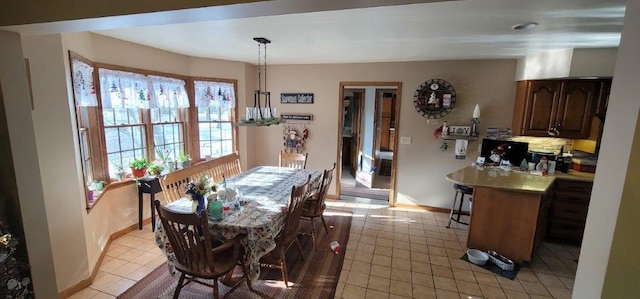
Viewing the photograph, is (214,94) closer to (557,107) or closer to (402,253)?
(402,253)

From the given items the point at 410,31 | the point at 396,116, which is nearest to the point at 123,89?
the point at 410,31

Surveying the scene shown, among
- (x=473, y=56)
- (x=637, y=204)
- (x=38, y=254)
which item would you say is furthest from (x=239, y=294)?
(x=473, y=56)

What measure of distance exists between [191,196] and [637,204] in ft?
7.98

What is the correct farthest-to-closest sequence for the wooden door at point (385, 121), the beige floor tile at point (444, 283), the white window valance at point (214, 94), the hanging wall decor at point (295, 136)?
the wooden door at point (385, 121) < the hanging wall decor at point (295, 136) < the white window valance at point (214, 94) < the beige floor tile at point (444, 283)

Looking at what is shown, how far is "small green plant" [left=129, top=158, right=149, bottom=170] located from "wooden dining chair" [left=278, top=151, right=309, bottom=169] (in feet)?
5.71

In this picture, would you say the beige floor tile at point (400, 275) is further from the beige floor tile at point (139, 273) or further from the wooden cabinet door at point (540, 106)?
the wooden cabinet door at point (540, 106)

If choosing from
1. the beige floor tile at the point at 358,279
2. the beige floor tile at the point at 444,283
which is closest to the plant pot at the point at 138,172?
the beige floor tile at the point at 358,279

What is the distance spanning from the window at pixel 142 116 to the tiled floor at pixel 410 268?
0.72 metres

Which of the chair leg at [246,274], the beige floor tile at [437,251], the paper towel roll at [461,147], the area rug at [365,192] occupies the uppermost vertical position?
the paper towel roll at [461,147]

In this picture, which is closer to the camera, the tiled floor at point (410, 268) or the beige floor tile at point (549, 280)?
the tiled floor at point (410, 268)

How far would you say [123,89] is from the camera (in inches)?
127

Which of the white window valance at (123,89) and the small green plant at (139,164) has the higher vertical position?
the white window valance at (123,89)

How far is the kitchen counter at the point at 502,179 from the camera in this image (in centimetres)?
278

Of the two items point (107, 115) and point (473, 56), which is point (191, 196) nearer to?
point (107, 115)
